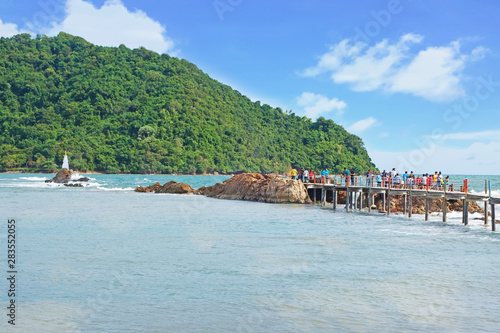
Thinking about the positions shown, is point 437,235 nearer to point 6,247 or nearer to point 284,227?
point 284,227

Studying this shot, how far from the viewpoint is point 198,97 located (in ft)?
526

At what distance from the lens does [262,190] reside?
4744cm

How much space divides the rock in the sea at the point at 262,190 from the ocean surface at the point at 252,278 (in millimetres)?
→ 16853

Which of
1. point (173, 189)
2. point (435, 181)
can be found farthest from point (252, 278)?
point (173, 189)

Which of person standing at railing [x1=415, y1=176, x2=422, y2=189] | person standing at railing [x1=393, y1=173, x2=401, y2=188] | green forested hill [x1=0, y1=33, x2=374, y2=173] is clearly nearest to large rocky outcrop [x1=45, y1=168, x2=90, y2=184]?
green forested hill [x1=0, y1=33, x2=374, y2=173]

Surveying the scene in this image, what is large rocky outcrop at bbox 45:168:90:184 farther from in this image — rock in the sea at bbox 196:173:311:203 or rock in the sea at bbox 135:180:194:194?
rock in the sea at bbox 196:173:311:203

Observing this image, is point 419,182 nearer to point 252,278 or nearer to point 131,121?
point 252,278

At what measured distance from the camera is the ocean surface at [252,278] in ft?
36.1

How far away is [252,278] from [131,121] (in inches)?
5357

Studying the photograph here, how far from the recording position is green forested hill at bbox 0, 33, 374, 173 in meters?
136

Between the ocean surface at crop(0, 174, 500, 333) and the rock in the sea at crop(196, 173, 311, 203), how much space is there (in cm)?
1685
